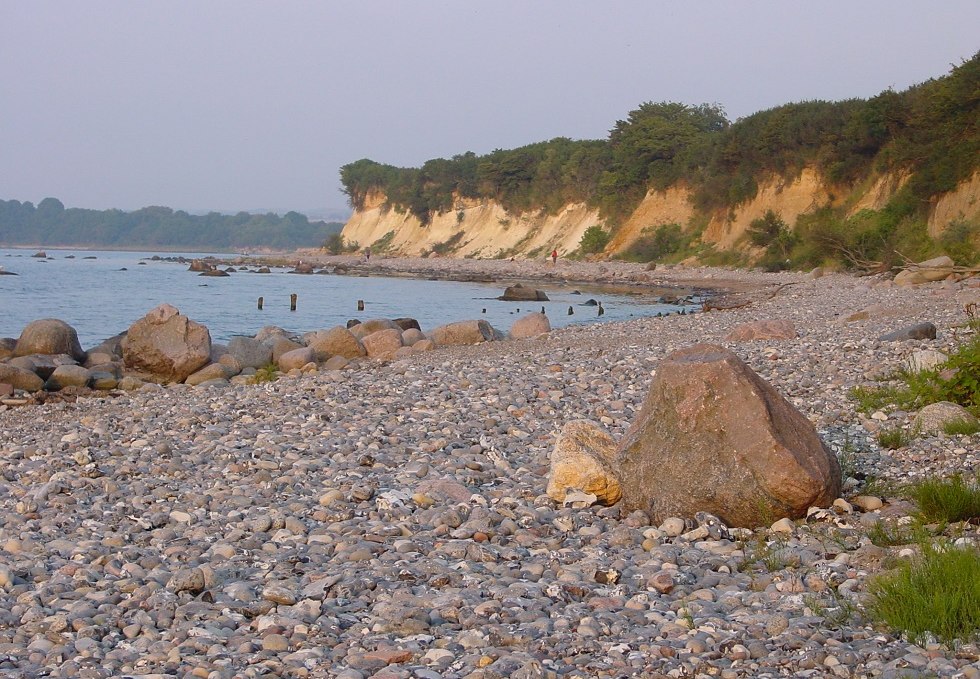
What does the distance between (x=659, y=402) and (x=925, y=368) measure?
185 inches

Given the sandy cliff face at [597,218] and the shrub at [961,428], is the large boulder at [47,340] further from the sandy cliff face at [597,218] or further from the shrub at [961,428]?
the sandy cliff face at [597,218]

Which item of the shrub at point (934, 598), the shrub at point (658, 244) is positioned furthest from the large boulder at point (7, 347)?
the shrub at point (658, 244)

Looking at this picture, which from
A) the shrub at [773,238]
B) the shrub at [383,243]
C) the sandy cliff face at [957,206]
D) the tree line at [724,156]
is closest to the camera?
the sandy cliff face at [957,206]

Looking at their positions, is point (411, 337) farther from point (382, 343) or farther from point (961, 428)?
point (961, 428)

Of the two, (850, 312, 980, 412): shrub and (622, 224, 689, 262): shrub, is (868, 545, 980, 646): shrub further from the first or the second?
(622, 224, 689, 262): shrub

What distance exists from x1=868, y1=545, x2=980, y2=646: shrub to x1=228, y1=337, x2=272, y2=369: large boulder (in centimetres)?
1480

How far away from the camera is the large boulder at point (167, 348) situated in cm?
1680

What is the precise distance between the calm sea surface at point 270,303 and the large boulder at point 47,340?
5.85 m

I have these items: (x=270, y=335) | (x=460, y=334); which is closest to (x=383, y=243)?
(x=460, y=334)

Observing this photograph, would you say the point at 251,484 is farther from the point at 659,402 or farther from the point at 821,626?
the point at 821,626

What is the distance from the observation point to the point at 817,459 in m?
5.88

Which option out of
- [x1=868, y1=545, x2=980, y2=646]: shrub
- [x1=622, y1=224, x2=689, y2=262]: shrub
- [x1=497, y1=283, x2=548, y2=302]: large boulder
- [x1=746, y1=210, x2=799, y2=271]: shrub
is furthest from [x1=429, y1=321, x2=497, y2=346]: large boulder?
[x1=622, y1=224, x2=689, y2=262]: shrub

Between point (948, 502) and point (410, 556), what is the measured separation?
10.3ft

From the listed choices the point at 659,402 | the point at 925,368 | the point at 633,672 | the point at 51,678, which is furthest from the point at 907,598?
the point at 925,368
